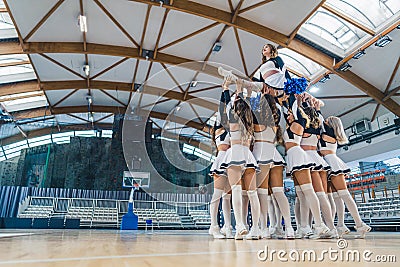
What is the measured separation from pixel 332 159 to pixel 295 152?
21.2 inches

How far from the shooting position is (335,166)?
2467mm

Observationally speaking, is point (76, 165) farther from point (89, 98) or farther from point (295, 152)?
point (295, 152)

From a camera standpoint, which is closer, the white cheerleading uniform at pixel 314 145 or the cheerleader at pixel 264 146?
the cheerleader at pixel 264 146

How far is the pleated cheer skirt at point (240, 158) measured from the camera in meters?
1.92

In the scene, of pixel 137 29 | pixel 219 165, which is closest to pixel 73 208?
pixel 137 29

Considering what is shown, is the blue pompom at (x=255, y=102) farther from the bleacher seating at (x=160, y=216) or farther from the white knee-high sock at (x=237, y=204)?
the bleacher seating at (x=160, y=216)

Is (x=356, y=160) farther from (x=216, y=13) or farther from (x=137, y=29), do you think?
(x=137, y=29)

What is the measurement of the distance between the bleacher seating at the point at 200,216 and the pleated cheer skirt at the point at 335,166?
773cm

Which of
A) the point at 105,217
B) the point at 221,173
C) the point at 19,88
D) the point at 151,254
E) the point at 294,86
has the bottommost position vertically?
the point at 105,217

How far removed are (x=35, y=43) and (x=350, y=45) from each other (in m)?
7.89

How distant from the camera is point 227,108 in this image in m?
2.16

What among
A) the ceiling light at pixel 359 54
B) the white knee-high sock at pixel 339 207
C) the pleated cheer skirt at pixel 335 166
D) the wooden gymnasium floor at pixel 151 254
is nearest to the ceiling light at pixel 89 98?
the ceiling light at pixel 359 54

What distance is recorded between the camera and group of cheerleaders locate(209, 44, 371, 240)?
1985mm

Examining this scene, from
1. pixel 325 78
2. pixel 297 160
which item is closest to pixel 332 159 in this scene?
pixel 297 160
